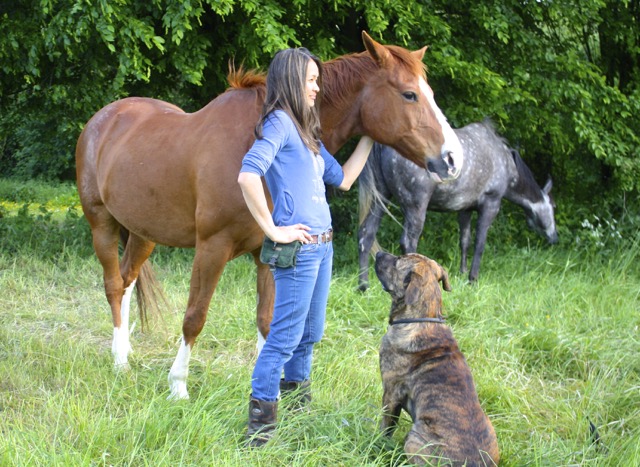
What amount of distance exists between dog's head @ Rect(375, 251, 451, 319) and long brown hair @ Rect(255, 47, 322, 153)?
0.76 metres

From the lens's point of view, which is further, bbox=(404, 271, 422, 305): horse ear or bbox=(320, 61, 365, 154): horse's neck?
bbox=(320, 61, 365, 154): horse's neck

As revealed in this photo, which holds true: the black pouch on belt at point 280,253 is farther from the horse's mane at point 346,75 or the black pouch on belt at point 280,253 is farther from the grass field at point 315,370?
the horse's mane at point 346,75

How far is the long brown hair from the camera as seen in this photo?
3229mm

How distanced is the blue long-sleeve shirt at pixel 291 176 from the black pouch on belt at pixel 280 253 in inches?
4.4

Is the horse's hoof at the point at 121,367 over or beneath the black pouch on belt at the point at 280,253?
beneath

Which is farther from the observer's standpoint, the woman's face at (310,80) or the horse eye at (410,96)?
the horse eye at (410,96)

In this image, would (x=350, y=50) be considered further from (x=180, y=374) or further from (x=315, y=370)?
(x=180, y=374)

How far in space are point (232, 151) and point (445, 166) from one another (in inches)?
48.5

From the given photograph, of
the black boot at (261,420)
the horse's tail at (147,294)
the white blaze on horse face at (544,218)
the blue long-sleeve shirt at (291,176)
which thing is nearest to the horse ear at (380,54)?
the blue long-sleeve shirt at (291,176)

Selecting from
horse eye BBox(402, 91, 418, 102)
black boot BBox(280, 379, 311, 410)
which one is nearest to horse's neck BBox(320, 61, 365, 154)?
horse eye BBox(402, 91, 418, 102)

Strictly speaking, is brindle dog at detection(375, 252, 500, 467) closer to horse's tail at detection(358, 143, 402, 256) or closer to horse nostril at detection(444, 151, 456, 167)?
horse nostril at detection(444, 151, 456, 167)

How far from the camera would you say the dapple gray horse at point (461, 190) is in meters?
7.12

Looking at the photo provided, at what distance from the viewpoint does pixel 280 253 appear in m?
3.18

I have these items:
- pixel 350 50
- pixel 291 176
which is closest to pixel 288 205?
pixel 291 176
